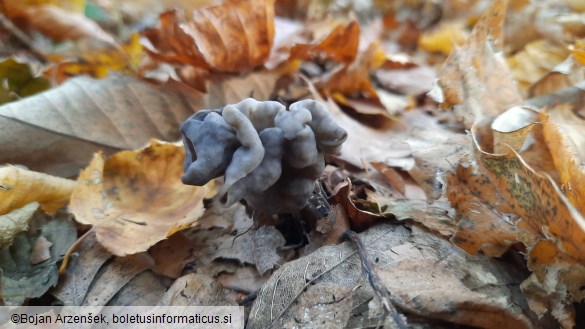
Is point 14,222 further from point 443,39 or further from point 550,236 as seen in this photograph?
point 443,39

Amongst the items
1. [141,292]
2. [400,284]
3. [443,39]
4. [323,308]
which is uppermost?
[400,284]

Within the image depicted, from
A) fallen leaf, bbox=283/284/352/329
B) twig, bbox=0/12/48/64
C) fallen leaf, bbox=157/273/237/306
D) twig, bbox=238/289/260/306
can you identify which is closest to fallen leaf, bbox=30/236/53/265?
fallen leaf, bbox=157/273/237/306

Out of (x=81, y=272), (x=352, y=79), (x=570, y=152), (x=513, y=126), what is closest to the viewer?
(x=570, y=152)

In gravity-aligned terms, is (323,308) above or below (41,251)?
above

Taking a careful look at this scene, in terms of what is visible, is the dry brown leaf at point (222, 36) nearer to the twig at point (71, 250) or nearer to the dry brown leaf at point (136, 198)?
the dry brown leaf at point (136, 198)

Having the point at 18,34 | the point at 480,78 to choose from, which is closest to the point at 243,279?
the point at 480,78

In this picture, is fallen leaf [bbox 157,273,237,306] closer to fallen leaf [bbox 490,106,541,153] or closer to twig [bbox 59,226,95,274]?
twig [bbox 59,226,95,274]

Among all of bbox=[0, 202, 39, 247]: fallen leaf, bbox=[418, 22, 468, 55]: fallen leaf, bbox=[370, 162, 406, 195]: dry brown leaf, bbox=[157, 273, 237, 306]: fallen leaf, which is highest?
bbox=[370, 162, 406, 195]: dry brown leaf
